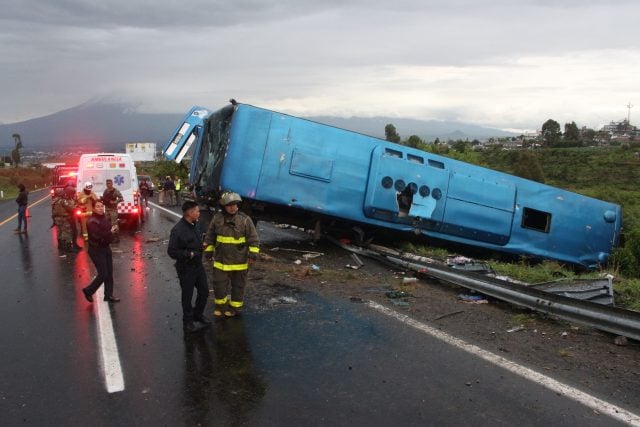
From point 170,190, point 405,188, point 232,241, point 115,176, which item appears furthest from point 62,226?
point 170,190

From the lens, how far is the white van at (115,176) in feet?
48.4

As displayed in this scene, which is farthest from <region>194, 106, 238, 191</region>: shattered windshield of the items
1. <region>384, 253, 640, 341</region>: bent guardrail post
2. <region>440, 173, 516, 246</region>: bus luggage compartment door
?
<region>384, 253, 640, 341</region>: bent guardrail post

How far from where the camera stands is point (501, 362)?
16.7ft

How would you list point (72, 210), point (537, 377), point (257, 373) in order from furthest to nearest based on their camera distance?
point (72, 210) → point (257, 373) → point (537, 377)

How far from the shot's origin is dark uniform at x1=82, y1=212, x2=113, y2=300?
729 cm

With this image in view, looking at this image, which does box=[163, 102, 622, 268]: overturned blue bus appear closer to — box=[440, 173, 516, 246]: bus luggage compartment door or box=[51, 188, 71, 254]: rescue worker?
box=[440, 173, 516, 246]: bus luggage compartment door

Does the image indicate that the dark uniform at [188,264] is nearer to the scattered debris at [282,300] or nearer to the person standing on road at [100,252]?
the scattered debris at [282,300]

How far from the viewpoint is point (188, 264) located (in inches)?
238

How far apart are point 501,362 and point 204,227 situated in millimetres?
10881

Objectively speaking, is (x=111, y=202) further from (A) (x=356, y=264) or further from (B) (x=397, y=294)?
(B) (x=397, y=294)

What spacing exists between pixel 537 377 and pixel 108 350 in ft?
14.3

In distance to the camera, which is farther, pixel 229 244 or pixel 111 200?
pixel 111 200

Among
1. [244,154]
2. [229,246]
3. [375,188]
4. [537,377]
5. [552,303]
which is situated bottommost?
[537,377]

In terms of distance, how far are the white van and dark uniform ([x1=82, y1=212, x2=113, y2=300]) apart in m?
7.86
